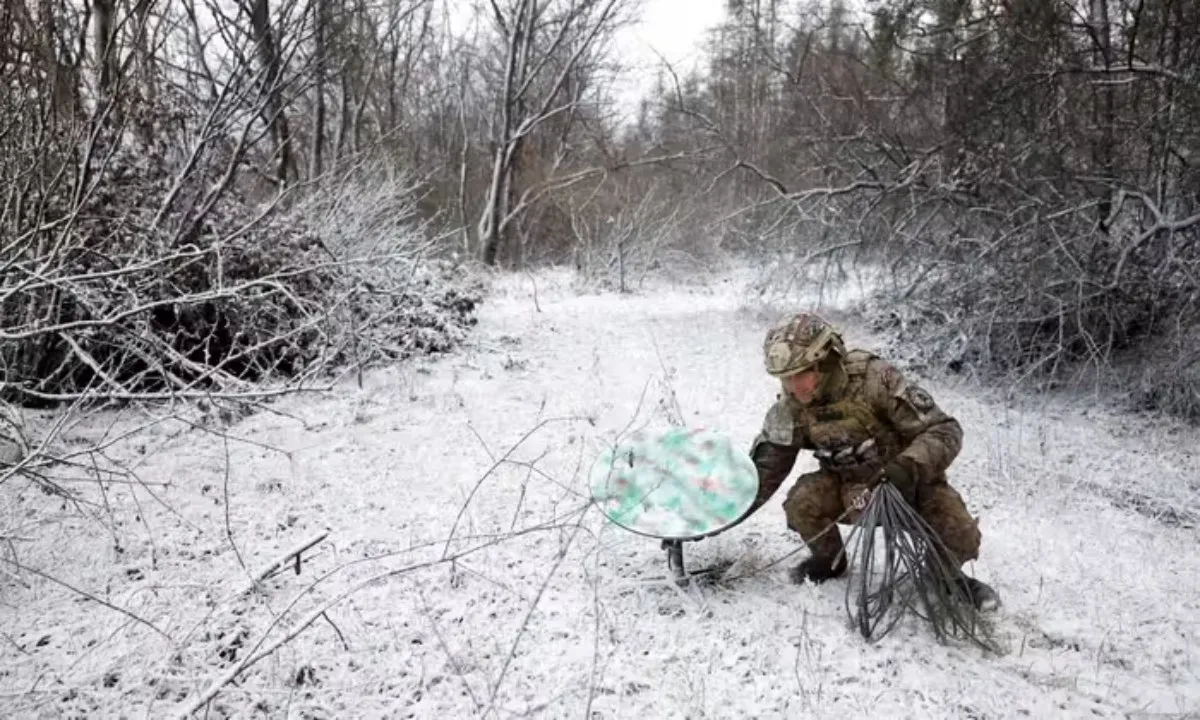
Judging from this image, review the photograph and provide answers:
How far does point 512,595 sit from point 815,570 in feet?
4.15

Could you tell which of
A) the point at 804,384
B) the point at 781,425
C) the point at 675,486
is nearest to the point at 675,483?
the point at 675,486

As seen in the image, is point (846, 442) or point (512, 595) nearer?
point (846, 442)

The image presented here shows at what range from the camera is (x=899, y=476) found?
8.81 ft

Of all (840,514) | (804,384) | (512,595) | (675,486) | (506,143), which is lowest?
(512,595)

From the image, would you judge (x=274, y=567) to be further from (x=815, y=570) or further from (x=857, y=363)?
(x=857, y=363)

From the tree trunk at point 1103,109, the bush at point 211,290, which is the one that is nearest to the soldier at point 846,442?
the bush at point 211,290

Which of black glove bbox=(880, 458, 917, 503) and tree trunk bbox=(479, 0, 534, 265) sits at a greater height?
tree trunk bbox=(479, 0, 534, 265)

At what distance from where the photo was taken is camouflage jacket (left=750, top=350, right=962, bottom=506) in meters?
2.72

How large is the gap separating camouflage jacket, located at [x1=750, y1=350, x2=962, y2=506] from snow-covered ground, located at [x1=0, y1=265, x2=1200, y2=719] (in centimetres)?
56

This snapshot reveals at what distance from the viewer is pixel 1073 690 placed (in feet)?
7.97

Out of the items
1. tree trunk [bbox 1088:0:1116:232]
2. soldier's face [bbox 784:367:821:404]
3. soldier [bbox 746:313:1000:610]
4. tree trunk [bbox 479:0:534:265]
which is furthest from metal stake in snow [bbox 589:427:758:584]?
tree trunk [bbox 479:0:534:265]

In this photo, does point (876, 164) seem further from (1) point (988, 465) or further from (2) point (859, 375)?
(2) point (859, 375)

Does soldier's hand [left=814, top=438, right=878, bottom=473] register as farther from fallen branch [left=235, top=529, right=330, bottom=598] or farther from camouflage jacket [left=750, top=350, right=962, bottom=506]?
fallen branch [left=235, top=529, right=330, bottom=598]

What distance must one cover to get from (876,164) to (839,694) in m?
7.34
